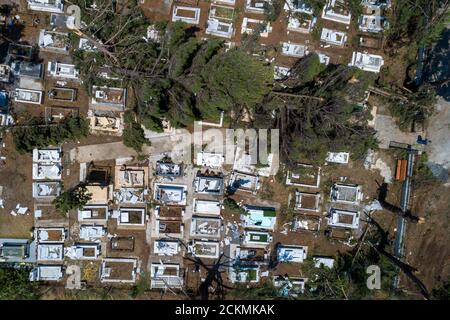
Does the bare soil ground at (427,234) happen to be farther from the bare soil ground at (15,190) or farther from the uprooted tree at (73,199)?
the bare soil ground at (15,190)

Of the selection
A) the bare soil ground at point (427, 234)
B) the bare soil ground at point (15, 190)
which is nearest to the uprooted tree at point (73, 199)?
the bare soil ground at point (15, 190)

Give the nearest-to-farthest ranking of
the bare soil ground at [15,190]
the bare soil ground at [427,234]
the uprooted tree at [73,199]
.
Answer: the uprooted tree at [73,199] < the bare soil ground at [15,190] < the bare soil ground at [427,234]

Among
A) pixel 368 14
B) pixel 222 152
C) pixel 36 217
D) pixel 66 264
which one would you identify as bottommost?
pixel 66 264

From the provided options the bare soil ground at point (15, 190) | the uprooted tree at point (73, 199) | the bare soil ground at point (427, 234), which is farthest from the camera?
the bare soil ground at point (427, 234)

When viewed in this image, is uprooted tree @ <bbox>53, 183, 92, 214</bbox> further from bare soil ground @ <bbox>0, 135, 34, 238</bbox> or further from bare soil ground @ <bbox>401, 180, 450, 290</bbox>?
bare soil ground @ <bbox>401, 180, 450, 290</bbox>

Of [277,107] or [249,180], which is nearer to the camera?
[277,107]

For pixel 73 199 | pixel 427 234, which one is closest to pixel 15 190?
pixel 73 199

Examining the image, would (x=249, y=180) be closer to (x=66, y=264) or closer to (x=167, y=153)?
(x=167, y=153)

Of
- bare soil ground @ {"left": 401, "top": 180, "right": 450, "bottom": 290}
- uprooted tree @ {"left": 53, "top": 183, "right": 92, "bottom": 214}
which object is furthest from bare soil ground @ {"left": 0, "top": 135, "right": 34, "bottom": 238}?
bare soil ground @ {"left": 401, "top": 180, "right": 450, "bottom": 290}

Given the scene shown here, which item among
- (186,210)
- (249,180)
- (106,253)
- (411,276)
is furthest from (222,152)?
(411,276)

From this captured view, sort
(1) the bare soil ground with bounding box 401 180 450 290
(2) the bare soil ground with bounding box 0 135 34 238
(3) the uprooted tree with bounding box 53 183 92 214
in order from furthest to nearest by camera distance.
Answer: (1) the bare soil ground with bounding box 401 180 450 290
(2) the bare soil ground with bounding box 0 135 34 238
(3) the uprooted tree with bounding box 53 183 92 214

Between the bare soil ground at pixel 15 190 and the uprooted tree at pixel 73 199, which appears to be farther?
the bare soil ground at pixel 15 190
